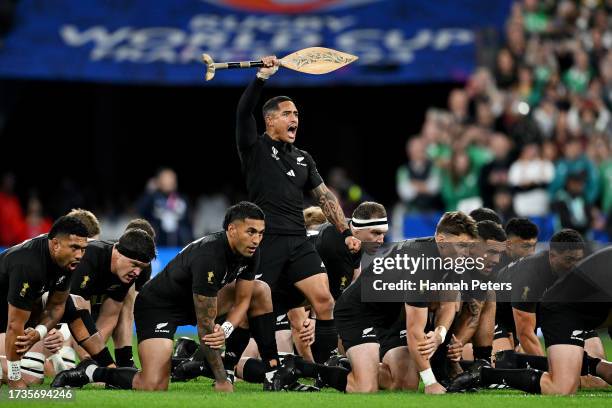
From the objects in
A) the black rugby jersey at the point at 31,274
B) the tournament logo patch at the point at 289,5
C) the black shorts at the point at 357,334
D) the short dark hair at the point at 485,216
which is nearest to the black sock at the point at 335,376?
the black shorts at the point at 357,334

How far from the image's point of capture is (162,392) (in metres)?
11.9

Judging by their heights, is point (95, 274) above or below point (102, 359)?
above

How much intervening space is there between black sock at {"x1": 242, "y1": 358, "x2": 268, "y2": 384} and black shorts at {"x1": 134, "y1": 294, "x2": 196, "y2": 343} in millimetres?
700

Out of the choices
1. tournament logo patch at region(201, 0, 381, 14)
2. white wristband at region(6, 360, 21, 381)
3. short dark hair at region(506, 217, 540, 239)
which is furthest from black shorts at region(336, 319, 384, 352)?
tournament logo patch at region(201, 0, 381, 14)

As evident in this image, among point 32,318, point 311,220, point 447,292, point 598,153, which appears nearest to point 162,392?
point 32,318

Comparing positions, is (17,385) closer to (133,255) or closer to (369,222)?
(133,255)

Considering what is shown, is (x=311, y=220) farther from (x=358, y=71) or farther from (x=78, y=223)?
(x=358, y=71)

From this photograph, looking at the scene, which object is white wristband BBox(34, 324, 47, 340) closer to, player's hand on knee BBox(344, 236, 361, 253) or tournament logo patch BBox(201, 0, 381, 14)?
player's hand on knee BBox(344, 236, 361, 253)

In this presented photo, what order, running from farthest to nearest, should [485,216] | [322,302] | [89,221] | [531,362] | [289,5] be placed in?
[289,5] < [485,216] < [89,221] < [322,302] < [531,362]

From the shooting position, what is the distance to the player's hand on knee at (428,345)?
11.7 meters

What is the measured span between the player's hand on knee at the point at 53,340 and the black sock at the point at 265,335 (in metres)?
1.62

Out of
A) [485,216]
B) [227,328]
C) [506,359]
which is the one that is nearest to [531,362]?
[506,359]

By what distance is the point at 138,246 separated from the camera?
12375mm

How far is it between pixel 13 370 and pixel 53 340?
64 cm
